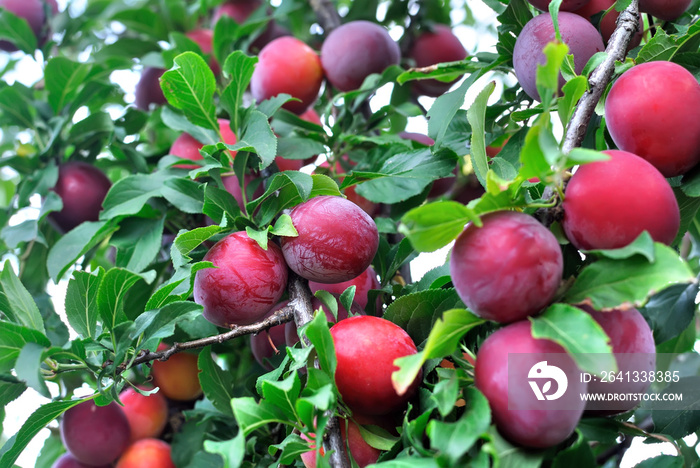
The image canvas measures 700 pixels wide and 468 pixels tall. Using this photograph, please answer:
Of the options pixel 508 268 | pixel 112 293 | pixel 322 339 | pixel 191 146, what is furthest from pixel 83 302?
pixel 508 268

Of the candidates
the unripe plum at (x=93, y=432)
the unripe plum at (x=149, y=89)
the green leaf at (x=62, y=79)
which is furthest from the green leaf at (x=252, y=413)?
the unripe plum at (x=149, y=89)

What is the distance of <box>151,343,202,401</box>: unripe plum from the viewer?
4.82ft

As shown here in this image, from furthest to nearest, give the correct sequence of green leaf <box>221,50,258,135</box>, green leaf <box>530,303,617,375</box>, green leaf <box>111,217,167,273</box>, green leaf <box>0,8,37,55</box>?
1. green leaf <box>0,8,37,55</box>
2. green leaf <box>111,217,167,273</box>
3. green leaf <box>221,50,258,135</box>
4. green leaf <box>530,303,617,375</box>

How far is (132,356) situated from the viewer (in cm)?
98

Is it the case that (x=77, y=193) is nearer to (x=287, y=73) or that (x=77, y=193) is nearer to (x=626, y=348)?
(x=287, y=73)

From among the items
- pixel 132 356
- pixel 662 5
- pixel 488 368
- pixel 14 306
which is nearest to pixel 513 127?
pixel 662 5

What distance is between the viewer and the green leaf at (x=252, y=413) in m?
0.77

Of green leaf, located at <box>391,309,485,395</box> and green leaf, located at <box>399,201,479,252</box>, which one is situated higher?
green leaf, located at <box>399,201,479,252</box>

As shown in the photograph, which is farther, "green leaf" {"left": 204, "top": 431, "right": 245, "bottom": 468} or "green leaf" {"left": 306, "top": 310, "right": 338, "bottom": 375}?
"green leaf" {"left": 306, "top": 310, "right": 338, "bottom": 375}

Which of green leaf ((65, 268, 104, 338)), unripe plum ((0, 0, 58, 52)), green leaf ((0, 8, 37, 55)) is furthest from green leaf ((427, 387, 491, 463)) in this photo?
unripe plum ((0, 0, 58, 52))

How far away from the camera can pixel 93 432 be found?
1373mm

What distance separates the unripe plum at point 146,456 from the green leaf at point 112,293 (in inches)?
23.2

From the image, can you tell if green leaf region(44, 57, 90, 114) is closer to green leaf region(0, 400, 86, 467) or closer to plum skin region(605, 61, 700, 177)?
green leaf region(0, 400, 86, 467)

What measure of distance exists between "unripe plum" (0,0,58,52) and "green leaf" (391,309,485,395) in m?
1.80
